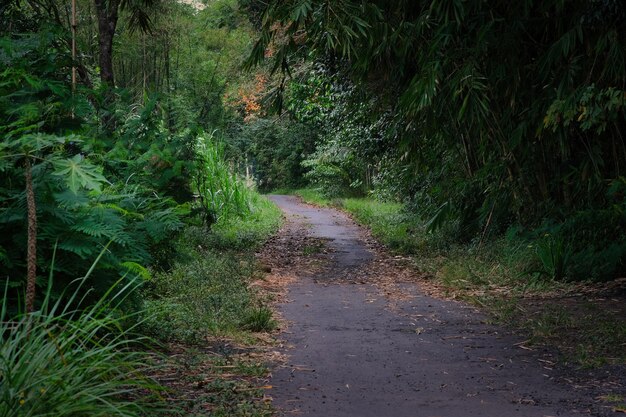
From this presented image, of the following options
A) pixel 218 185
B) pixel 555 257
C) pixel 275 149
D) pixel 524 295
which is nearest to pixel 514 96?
pixel 555 257

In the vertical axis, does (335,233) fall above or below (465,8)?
below

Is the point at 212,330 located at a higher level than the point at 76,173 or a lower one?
lower

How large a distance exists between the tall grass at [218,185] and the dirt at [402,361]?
17.5ft

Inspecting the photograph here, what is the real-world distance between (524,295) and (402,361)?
3.30 m

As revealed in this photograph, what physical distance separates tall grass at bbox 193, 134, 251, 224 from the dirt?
5324 mm

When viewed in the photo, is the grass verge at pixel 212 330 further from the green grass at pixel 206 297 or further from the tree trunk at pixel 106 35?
the tree trunk at pixel 106 35

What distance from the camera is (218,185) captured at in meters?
17.1

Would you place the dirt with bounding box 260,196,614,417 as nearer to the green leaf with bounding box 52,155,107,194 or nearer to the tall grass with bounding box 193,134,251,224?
the green leaf with bounding box 52,155,107,194

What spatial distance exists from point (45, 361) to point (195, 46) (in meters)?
20.6

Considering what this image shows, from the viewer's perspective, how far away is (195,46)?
22953 millimetres

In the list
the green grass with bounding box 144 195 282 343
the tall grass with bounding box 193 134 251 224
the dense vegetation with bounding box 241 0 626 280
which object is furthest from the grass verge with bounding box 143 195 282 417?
the tall grass with bounding box 193 134 251 224

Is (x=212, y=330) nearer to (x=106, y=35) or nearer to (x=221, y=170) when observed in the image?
(x=106, y=35)

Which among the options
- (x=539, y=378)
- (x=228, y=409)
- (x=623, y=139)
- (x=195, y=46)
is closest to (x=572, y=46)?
(x=623, y=139)

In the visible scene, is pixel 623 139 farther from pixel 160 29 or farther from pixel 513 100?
pixel 160 29
